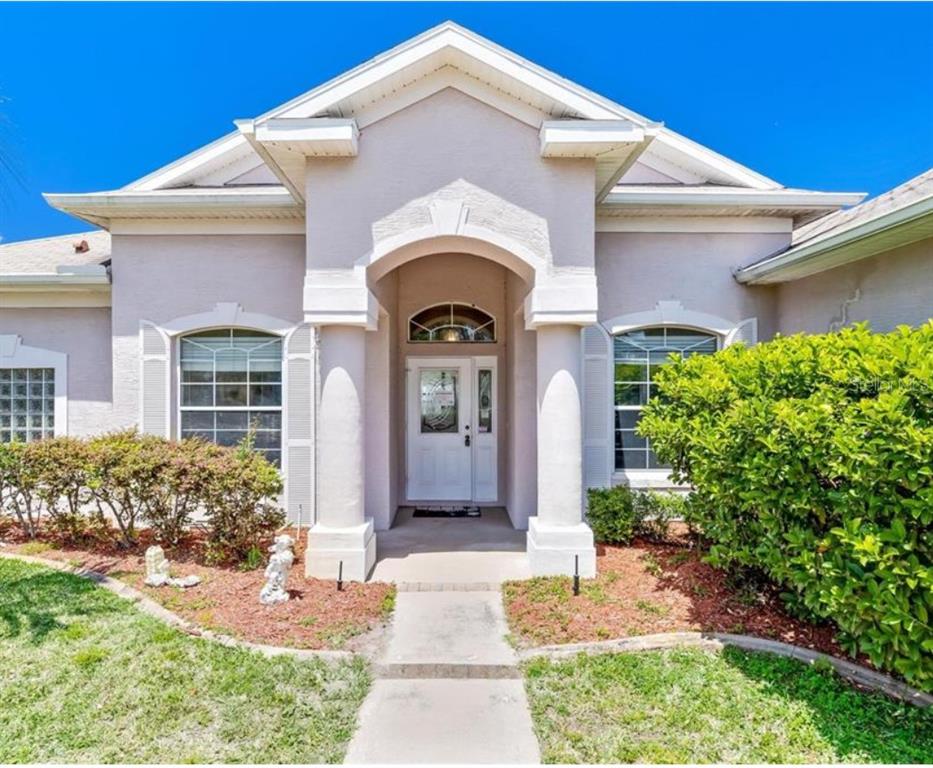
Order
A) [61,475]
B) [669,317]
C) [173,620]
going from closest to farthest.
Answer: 1. [173,620]
2. [61,475]
3. [669,317]

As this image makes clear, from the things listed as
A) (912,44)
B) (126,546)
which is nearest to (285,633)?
(126,546)

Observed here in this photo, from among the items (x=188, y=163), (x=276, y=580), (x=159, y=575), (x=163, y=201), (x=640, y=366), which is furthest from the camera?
(x=188, y=163)

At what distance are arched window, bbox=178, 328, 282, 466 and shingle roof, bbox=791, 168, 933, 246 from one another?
7947 millimetres

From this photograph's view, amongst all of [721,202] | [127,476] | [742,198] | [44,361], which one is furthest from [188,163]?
[742,198]

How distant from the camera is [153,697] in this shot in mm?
3822

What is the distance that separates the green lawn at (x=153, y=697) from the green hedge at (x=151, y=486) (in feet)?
4.83

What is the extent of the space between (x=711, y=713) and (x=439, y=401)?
659 cm

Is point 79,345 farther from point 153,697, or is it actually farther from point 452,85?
point 452,85

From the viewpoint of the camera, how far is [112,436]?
22.6 feet

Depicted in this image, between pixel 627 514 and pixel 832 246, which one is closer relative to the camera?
pixel 832 246

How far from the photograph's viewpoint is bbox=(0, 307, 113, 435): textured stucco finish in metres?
8.60

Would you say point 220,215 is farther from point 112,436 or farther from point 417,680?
point 417,680

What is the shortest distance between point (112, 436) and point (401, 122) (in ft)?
18.1

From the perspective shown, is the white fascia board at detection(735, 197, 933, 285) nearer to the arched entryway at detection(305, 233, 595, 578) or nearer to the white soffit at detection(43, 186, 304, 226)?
the arched entryway at detection(305, 233, 595, 578)
